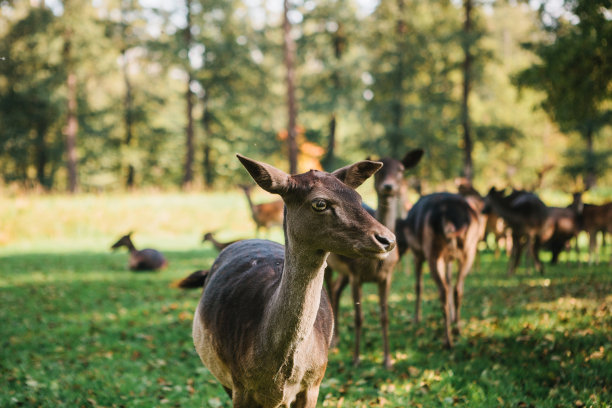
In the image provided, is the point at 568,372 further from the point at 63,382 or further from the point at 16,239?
the point at 16,239

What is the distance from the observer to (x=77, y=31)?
2564 cm

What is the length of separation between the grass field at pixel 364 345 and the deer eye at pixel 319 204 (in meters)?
2.94

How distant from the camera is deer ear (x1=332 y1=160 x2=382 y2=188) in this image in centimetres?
263

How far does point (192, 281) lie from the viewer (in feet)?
13.3

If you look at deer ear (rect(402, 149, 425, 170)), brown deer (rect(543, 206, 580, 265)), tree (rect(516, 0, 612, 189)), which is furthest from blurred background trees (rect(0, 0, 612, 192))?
deer ear (rect(402, 149, 425, 170))

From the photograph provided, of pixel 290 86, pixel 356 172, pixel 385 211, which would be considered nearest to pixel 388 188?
pixel 385 211

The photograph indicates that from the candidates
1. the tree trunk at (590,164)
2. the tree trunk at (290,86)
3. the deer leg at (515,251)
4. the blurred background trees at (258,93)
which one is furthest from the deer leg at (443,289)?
the tree trunk at (590,164)

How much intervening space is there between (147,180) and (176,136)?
5.30 m

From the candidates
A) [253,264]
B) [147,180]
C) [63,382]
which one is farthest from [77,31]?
[253,264]

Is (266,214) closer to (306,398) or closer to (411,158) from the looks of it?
(411,158)

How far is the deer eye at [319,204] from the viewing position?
7.57ft

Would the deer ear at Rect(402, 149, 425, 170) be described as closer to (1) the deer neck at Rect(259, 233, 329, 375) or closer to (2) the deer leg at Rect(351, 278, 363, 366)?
(2) the deer leg at Rect(351, 278, 363, 366)

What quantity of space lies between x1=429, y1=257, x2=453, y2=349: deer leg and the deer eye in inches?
159

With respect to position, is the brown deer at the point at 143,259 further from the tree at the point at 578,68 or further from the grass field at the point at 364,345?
the tree at the point at 578,68
